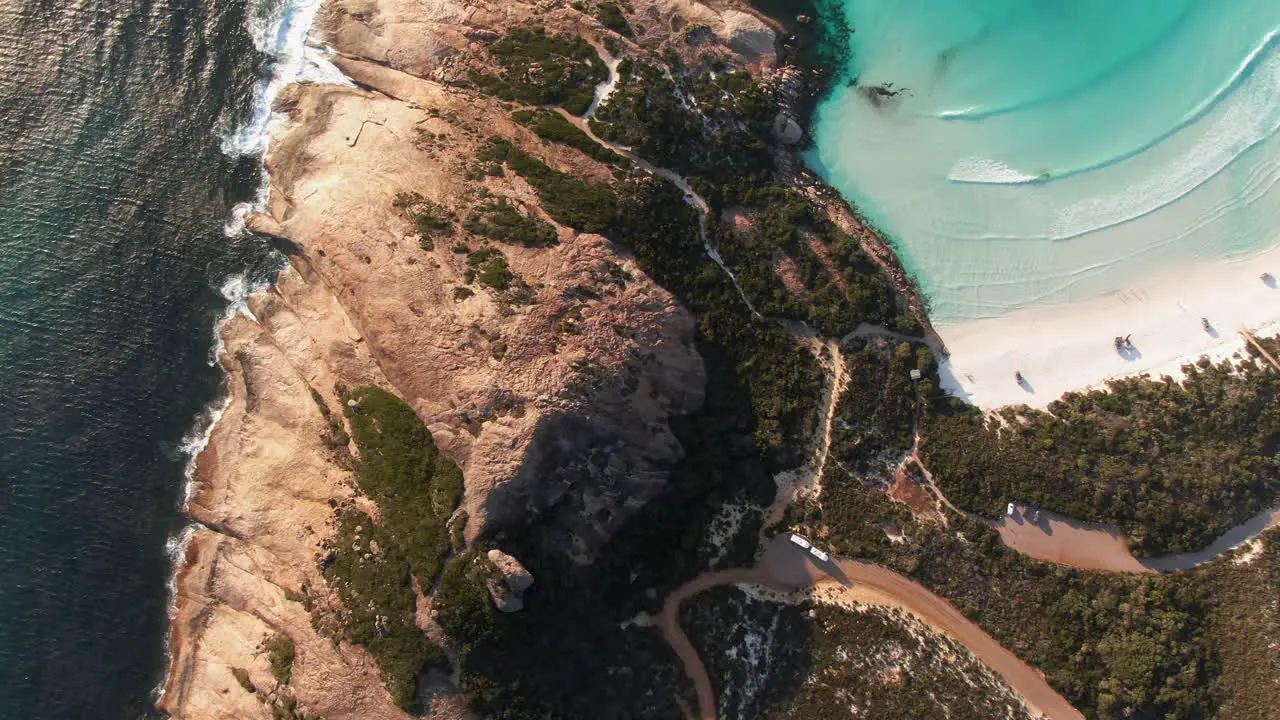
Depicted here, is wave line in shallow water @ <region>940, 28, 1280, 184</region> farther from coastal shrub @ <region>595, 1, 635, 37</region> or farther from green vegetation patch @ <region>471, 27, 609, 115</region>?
green vegetation patch @ <region>471, 27, 609, 115</region>

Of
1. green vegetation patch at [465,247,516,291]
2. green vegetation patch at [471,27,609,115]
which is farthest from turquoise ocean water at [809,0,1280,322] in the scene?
green vegetation patch at [465,247,516,291]

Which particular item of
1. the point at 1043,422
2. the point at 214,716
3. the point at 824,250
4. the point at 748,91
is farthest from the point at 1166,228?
the point at 214,716

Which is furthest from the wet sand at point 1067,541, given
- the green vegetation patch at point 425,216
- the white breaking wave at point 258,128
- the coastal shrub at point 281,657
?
the white breaking wave at point 258,128

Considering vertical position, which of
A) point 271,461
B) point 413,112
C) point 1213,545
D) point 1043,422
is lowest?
point 271,461

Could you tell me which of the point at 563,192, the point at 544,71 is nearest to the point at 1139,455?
the point at 563,192

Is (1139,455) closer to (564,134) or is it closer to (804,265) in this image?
(804,265)

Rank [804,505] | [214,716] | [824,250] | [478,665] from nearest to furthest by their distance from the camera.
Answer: [478,665] < [214,716] < [804,505] < [824,250]

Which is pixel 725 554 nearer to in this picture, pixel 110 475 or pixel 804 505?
pixel 804 505

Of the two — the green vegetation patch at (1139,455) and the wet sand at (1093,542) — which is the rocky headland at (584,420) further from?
the wet sand at (1093,542)
